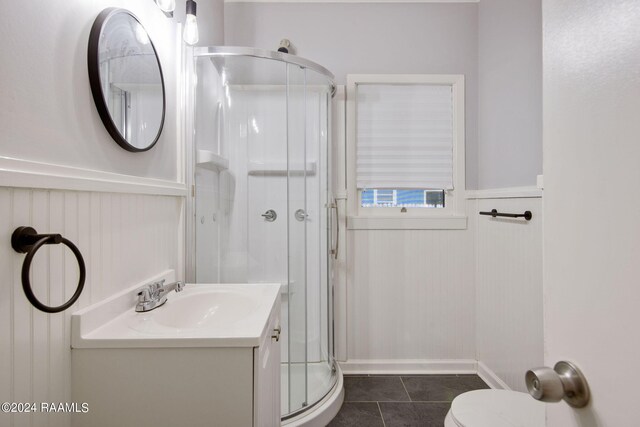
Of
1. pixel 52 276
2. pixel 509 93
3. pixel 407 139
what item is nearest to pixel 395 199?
pixel 407 139

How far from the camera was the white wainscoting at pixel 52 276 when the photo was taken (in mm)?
623

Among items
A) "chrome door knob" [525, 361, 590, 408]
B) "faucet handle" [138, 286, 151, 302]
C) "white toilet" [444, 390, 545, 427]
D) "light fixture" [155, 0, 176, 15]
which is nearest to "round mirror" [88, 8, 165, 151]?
"light fixture" [155, 0, 176, 15]

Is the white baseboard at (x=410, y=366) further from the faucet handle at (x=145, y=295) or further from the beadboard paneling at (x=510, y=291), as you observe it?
the faucet handle at (x=145, y=295)

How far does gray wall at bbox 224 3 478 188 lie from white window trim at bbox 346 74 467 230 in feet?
0.19

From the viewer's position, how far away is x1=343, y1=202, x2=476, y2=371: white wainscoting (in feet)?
7.03

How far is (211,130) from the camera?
5.35 ft

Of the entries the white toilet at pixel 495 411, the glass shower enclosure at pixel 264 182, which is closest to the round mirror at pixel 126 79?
the glass shower enclosure at pixel 264 182

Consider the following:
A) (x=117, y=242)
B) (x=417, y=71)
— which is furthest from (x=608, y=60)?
(x=417, y=71)

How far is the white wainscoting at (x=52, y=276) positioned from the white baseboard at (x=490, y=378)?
2.08m

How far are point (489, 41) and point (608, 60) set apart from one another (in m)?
2.08

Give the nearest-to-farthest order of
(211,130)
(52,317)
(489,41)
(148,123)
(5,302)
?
(5,302)
(52,317)
(148,123)
(211,130)
(489,41)

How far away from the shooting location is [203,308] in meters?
1.21

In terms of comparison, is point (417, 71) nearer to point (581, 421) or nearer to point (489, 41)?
point (489, 41)

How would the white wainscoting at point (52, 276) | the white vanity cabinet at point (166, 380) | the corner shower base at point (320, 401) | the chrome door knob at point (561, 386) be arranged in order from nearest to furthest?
the chrome door knob at point (561, 386)
the white wainscoting at point (52, 276)
the white vanity cabinet at point (166, 380)
the corner shower base at point (320, 401)
